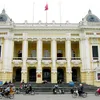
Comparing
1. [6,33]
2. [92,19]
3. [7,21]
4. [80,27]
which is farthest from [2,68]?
[92,19]

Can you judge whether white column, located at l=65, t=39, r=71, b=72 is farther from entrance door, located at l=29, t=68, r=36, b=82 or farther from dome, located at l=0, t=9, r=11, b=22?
dome, located at l=0, t=9, r=11, b=22

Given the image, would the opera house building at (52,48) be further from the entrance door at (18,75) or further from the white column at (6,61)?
the entrance door at (18,75)

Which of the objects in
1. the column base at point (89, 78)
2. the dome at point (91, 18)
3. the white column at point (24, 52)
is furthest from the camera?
the dome at point (91, 18)

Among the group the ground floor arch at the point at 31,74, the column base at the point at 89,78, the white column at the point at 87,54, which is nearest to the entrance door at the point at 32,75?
the ground floor arch at the point at 31,74

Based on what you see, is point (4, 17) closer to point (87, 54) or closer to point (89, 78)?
point (87, 54)

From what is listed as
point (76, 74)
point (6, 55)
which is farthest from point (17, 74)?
point (76, 74)

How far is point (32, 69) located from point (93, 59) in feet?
43.5

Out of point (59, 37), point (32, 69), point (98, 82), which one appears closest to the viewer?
point (98, 82)

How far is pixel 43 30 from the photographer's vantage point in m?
39.7

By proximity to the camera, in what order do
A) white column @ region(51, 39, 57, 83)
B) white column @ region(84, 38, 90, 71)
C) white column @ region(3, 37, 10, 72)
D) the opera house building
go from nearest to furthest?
white column @ region(3, 37, 10, 72) → white column @ region(84, 38, 90, 71) → the opera house building → white column @ region(51, 39, 57, 83)

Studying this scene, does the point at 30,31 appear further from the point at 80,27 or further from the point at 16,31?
the point at 80,27

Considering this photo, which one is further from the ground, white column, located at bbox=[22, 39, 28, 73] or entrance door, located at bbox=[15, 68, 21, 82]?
white column, located at bbox=[22, 39, 28, 73]

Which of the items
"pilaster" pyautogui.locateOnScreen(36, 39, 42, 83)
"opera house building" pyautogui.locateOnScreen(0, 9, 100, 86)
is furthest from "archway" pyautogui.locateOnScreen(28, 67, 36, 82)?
"pilaster" pyautogui.locateOnScreen(36, 39, 42, 83)

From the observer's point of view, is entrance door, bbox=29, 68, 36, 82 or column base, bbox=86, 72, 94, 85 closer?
column base, bbox=86, 72, 94, 85
